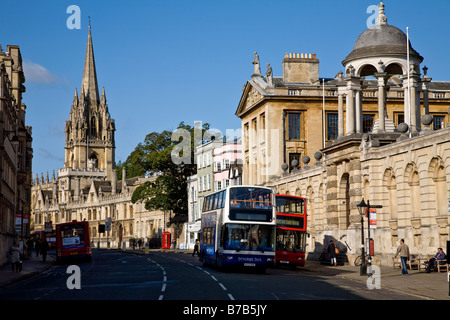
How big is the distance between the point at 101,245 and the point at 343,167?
112235 millimetres

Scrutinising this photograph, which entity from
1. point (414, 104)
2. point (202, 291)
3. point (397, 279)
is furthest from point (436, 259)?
point (414, 104)

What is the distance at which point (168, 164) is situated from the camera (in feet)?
310

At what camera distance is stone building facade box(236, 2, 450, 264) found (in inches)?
1398

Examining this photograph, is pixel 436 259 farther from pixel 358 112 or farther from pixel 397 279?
pixel 358 112

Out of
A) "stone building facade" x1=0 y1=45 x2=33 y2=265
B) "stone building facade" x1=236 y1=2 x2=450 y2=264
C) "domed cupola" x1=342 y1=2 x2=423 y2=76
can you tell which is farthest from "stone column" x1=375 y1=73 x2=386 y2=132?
"stone building facade" x1=0 y1=45 x2=33 y2=265

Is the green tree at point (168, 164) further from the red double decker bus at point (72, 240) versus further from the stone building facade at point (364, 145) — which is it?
the red double decker bus at point (72, 240)

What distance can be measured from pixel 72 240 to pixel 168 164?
1527 inches

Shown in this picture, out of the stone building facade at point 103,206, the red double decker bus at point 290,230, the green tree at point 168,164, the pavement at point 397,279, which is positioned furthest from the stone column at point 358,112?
the stone building facade at point 103,206

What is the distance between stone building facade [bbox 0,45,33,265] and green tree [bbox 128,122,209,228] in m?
14.9

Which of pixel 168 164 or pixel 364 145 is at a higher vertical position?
pixel 168 164

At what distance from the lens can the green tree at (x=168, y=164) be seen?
93.3 meters

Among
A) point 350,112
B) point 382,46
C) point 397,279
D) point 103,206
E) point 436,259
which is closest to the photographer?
point 397,279
